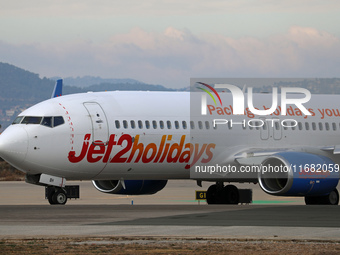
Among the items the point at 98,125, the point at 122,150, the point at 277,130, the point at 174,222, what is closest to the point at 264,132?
the point at 277,130

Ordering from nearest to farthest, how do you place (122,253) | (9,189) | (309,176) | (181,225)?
(122,253)
(181,225)
(309,176)
(9,189)

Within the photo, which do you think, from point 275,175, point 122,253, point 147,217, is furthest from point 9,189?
point 122,253

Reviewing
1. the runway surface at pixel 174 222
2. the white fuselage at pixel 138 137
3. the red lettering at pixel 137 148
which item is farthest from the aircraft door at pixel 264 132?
the runway surface at pixel 174 222

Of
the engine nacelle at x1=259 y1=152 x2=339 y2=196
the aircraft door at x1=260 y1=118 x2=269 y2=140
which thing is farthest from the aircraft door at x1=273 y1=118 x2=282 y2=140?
the engine nacelle at x1=259 y1=152 x2=339 y2=196

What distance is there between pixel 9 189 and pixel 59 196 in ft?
100.0

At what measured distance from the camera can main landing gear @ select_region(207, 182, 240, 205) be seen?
38.4 meters

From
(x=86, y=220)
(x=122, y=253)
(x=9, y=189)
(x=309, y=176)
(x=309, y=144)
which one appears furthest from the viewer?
(x=9, y=189)

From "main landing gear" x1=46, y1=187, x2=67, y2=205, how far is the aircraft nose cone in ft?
6.25

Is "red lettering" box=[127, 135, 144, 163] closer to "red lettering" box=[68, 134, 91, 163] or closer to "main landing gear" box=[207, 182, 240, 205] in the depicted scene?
"red lettering" box=[68, 134, 91, 163]

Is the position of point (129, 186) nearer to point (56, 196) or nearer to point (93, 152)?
point (93, 152)

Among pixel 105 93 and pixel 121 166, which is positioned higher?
pixel 105 93

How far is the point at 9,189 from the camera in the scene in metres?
62.1

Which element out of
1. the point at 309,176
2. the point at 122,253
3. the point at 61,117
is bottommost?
the point at 122,253

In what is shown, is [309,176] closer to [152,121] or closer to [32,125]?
[152,121]
